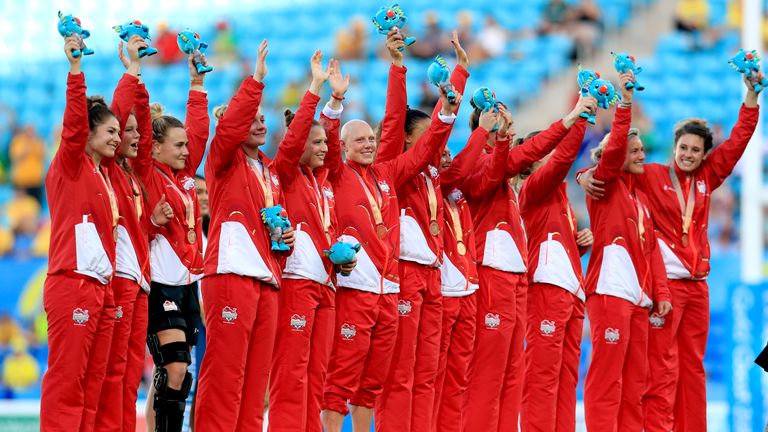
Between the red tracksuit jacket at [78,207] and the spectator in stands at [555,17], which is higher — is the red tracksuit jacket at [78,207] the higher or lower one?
the lower one

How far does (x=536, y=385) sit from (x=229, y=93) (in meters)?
10.5

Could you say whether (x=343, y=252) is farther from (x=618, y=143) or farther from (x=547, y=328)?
(x=618, y=143)

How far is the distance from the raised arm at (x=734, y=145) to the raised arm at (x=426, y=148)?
2033 mm

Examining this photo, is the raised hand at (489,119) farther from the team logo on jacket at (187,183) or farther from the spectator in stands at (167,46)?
the spectator in stands at (167,46)

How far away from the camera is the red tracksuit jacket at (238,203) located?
264 inches

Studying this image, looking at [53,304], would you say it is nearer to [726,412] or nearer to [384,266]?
[384,266]

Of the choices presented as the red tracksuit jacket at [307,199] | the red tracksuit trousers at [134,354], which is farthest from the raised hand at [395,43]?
the red tracksuit trousers at [134,354]

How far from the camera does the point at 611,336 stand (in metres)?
8.06

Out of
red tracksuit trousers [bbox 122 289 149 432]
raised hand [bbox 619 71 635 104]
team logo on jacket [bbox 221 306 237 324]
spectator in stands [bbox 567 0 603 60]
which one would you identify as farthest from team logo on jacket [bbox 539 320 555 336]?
spectator in stands [bbox 567 0 603 60]

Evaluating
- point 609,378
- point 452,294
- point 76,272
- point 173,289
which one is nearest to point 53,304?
Result: point 76,272

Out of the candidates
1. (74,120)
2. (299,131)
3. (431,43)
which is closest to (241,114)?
(299,131)

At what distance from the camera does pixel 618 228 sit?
27.0ft

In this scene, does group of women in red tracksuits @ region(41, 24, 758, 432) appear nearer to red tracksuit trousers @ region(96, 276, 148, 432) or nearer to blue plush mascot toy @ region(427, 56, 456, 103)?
red tracksuit trousers @ region(96, 276, 148, 432)

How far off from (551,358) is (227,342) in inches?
86.1
